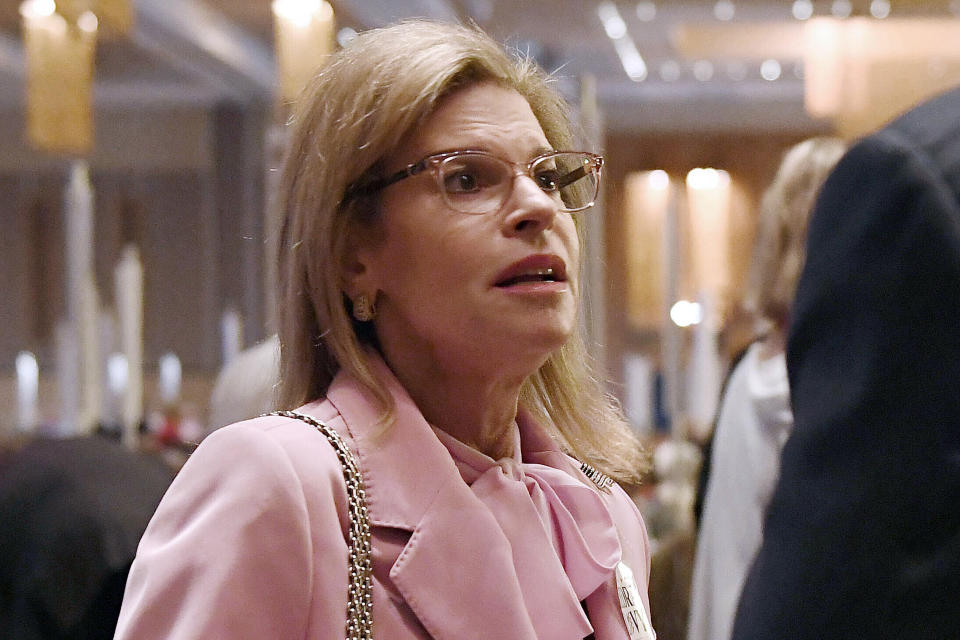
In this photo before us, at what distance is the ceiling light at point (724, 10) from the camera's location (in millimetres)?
7102

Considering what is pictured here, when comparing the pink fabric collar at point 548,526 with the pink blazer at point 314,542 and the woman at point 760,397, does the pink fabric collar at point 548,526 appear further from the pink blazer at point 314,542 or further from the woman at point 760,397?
the woman at point 760,397

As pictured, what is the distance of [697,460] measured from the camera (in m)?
4.18

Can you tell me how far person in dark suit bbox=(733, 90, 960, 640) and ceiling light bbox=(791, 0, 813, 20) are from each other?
6.62 metres

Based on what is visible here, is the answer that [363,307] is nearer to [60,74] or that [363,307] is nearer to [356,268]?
[356,268]

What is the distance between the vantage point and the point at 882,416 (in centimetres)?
62

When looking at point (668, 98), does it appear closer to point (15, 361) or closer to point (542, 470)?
point (15, 361)

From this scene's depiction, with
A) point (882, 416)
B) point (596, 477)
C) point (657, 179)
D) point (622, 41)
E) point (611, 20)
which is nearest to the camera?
point (882, 416)

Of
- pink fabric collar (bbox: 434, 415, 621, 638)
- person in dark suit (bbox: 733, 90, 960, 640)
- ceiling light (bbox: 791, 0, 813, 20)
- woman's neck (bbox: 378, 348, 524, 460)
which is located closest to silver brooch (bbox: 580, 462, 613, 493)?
pink fabric collar (bbox: 434, 415, 621, 638)

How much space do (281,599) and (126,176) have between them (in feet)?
31.9

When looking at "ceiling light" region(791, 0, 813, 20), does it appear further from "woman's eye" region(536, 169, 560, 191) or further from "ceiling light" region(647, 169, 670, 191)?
"woman's eye" region(536, 169, 560, 191)

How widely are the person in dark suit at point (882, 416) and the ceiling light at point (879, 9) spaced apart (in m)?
6.06

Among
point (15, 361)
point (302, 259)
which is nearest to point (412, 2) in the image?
point (15, 361)

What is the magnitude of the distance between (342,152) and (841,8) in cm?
594

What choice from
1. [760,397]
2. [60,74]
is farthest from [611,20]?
[760,397]
